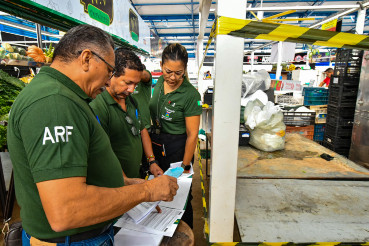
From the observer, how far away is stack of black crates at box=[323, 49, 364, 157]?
12.5ft

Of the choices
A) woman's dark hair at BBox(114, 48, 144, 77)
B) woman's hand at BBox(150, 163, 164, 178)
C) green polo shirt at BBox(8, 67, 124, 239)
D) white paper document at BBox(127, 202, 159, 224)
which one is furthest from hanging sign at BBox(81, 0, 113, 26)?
white paper document at BBox(127, 202, 159, 224)

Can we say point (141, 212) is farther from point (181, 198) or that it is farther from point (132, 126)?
point (132, 126)

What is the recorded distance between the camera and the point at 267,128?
285 cm

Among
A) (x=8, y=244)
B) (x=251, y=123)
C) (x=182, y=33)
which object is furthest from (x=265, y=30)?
(x=182, y=33)

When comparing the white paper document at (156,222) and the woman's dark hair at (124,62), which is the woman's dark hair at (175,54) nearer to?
the woman's dark hair at (124,62)

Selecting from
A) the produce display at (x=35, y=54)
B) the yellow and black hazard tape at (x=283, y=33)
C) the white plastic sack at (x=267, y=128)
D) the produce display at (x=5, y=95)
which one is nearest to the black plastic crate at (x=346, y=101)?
the white plastic sack at (x=267, y=128)

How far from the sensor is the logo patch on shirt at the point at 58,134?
0.66 metres

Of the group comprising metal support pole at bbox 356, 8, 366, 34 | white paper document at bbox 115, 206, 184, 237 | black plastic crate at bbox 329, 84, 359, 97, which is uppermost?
metal support pole at bbox 356, 8, 366, 34

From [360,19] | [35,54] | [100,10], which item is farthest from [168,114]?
[360,19]

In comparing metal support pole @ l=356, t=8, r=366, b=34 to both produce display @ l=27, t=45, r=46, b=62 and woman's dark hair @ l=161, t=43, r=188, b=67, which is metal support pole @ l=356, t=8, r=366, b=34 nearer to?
woman's dark hair @ l=161, t=43, r=188, b=67

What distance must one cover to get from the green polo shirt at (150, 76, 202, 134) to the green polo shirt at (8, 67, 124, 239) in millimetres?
1202

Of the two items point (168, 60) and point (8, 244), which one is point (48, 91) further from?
point (168, 60)

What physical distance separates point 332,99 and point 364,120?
778mm

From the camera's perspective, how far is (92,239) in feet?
3.09
